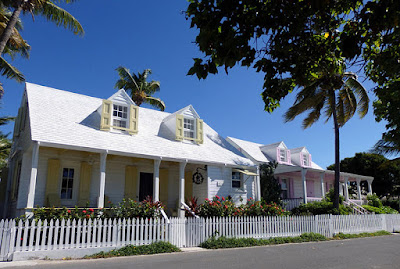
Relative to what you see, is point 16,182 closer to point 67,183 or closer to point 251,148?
point 67,183

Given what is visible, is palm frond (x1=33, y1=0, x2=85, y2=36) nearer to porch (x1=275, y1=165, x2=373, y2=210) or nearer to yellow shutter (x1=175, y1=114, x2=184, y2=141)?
yellow shutter (x1=175, y1=114, x2=184, y2=141)

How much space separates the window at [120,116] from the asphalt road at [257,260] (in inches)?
310

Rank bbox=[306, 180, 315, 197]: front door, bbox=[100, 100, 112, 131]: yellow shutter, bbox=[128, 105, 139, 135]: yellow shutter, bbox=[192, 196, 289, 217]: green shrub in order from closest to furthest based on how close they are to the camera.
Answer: bbox=[192, 196, 289, 217]: green shrub < bbox=[100, 100, 112, 131]: yellow shutter < bbox=[128, 105, 139, 135]: yellow shutter < bbox=[306, 180, 315, 197]: front door

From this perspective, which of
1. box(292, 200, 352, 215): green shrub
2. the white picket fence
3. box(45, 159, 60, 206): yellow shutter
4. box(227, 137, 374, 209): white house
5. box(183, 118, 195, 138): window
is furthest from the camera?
box(227, 137, 374, 209): white house

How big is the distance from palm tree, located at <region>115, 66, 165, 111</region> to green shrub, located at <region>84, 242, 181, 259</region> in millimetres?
22121

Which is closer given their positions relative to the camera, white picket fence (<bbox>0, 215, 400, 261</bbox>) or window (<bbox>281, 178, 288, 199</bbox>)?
white picket fence (<bbox>0, 215, 400, 261</bbox>)

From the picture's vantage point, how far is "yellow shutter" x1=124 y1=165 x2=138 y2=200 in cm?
1574

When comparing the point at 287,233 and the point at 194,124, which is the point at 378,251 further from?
the point at 194,124

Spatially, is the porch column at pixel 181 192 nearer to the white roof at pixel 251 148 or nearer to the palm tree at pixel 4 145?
the white roof at pixel 251 148

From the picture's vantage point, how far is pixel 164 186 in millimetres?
17406

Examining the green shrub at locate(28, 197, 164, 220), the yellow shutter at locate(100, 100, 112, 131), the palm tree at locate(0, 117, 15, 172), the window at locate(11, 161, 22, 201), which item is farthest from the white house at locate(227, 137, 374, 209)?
the palm tree at locate(0, 117, 15, 172)

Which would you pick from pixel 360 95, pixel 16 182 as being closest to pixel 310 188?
pixel 360 95

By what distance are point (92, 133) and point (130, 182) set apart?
3329 mm

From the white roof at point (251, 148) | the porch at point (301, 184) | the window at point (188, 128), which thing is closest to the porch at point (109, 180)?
the window at point (188, 128)
